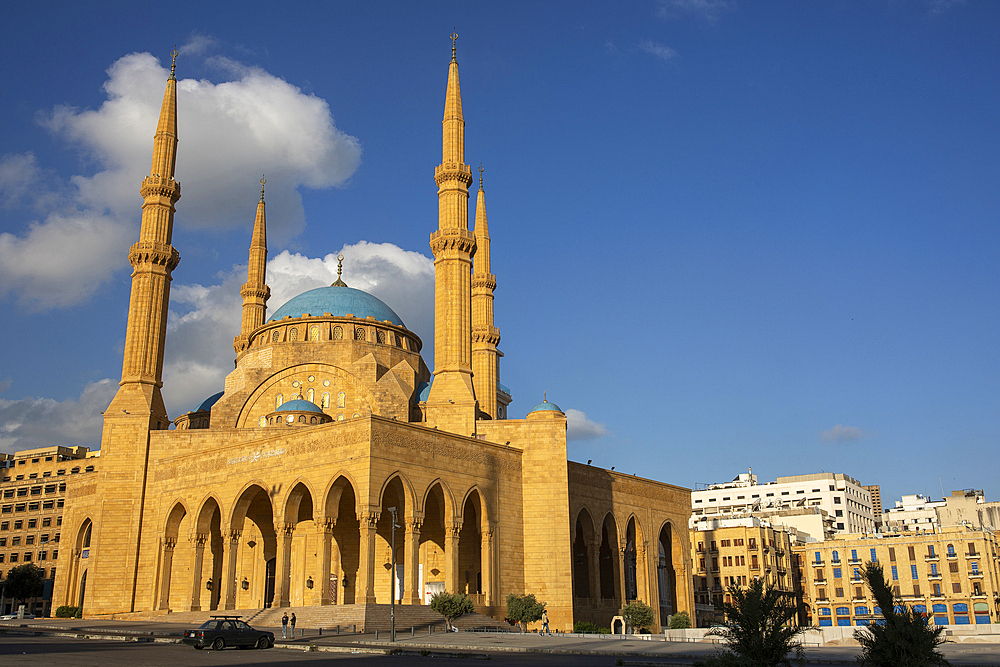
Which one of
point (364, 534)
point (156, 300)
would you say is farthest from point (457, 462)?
point (156, 300)

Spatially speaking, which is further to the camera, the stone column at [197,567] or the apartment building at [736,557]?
the apartment building at [736,557]

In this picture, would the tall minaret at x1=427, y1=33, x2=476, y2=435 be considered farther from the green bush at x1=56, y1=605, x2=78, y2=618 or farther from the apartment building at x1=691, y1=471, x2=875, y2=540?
the apartment building at x1=691, y1=471, x2=875, y2=540

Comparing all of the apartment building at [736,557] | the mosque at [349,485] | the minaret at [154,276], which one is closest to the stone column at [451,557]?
the mosque at [349,485]

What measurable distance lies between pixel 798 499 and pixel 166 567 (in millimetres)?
60550

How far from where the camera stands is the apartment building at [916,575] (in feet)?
171

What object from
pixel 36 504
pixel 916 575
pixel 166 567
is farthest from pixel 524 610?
pixel 36 504

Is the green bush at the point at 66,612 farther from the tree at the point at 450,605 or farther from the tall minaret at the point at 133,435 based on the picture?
the tree at the point at 450,605

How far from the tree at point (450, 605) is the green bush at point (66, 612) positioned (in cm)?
1843

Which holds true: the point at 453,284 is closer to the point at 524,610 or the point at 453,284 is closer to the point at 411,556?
the point at 411,556

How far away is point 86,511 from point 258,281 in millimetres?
15162

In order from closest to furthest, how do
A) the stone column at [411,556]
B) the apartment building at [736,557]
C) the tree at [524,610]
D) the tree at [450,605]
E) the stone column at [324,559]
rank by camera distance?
the tree at [450,605]
the stone column at [324,559]
the stone column at [411,556]
the tree at [524,610]
the apartment building at [736,557]

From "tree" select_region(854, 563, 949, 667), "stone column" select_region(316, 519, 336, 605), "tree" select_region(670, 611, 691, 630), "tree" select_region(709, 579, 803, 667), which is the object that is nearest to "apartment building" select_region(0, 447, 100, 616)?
"stone column" select_region(316, 519, 336, 605)

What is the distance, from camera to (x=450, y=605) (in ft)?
91.1

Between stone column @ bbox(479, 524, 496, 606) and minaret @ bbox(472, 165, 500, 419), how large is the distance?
37.6 ft
